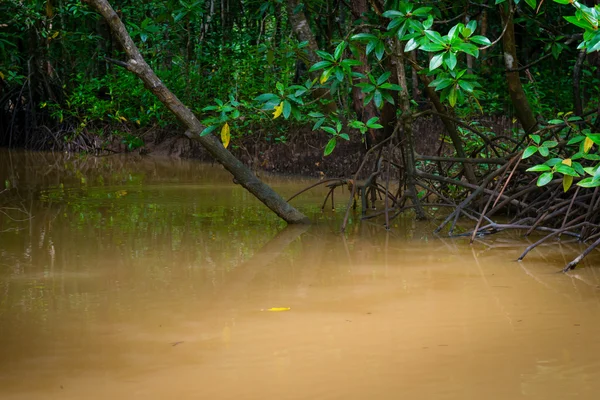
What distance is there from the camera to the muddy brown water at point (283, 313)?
2504mm

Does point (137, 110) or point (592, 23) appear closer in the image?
point (592, 23)

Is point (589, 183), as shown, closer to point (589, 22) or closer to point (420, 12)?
point (589, 22)

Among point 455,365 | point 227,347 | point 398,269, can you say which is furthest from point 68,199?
point 455,365

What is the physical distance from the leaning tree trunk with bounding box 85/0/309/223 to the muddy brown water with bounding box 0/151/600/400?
0.19 meters

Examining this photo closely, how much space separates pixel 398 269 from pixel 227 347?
156 cm

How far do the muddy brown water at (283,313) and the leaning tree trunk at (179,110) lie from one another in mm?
191

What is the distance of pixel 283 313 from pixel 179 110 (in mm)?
2343

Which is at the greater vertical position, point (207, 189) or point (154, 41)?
point (154, 41)

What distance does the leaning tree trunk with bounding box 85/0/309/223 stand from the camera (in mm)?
5199

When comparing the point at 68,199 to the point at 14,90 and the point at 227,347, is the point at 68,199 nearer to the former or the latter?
the point at 227,347

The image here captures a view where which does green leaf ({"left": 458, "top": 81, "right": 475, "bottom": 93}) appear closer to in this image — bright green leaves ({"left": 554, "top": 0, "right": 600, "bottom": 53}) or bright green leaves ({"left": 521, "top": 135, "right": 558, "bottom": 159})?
bright green leaves ({"left": 521, "top": 135, "right": 558, "bottom": 159})

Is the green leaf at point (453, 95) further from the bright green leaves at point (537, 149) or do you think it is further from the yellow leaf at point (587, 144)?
the yellow leaf at point (587, 144)

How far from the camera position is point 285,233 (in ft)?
17.8

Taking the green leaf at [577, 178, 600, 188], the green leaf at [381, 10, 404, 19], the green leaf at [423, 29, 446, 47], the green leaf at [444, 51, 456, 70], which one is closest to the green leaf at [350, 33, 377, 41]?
the green leaf at [381, 10, 404, 19]
